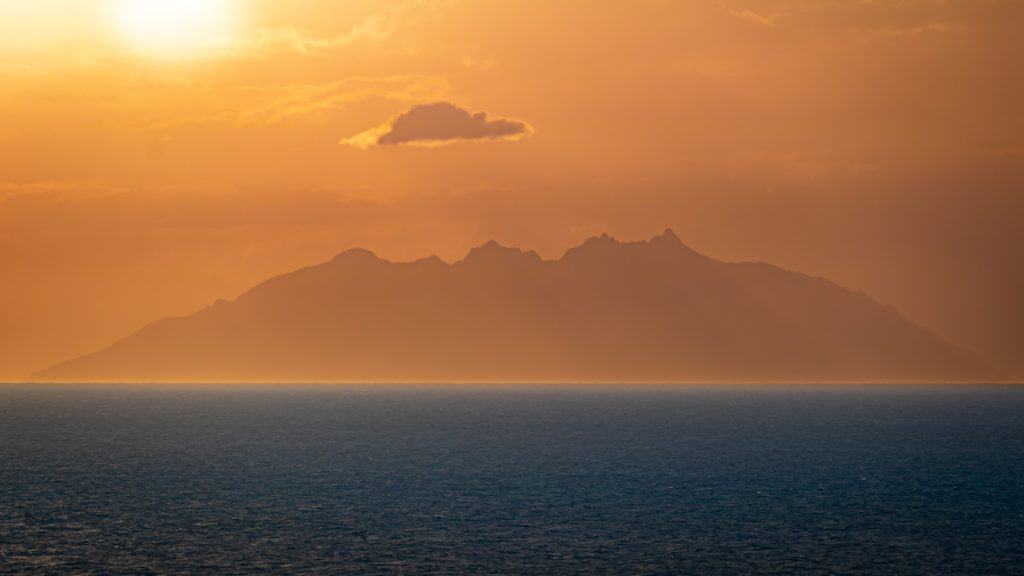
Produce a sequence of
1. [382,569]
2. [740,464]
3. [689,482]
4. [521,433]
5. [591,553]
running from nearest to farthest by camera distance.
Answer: [382,569]
[591,553]
[689,482]
[740,464]
[521,433]

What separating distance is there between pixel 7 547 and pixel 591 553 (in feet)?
122

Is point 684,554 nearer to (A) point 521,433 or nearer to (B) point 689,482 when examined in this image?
(B) point 689,482

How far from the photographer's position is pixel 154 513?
87688 millimetres

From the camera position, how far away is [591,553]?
2798 inches

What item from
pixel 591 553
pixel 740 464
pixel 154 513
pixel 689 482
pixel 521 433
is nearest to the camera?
pixel 591 553

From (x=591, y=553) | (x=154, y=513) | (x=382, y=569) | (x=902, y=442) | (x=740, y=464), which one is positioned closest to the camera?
(x=382, y=569)

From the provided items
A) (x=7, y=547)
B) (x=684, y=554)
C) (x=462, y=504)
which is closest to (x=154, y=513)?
(x=7, y=547)

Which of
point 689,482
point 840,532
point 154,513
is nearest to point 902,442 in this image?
point 689,482

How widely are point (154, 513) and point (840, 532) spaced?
51.9 m

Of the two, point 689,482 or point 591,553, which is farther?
point 689,482

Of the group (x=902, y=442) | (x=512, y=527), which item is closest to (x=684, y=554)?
(x=512, y=527)

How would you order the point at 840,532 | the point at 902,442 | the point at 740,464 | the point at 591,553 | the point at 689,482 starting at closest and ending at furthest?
the point at 591,553, the point at 840,532, the point at 689,482, the point at 740,464, the point at 902,442

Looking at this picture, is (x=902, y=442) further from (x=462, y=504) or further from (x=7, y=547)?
(x=7, y=547)

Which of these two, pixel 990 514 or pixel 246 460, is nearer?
pixel 990 514
